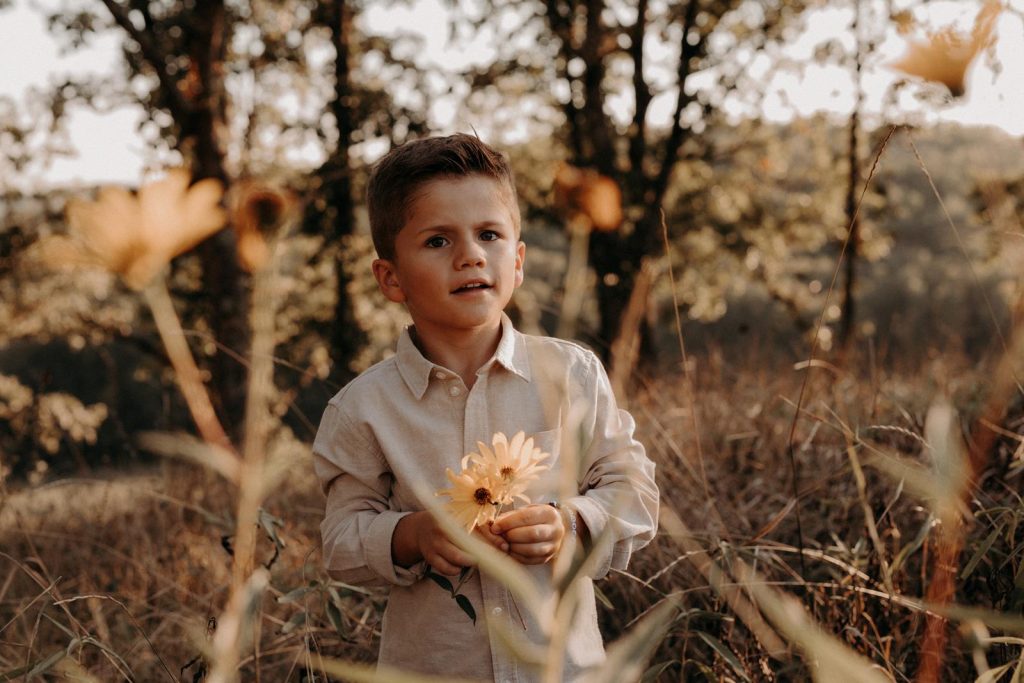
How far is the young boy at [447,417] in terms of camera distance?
4.65 ft

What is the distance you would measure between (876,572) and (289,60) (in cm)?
897

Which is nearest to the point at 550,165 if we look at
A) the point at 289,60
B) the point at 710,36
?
the point at 710,36

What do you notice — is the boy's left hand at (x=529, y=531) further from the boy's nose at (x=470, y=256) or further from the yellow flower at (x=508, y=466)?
the boy's nose at (x=470, y=256)

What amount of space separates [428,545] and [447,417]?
12.1 inches

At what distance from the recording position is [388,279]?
1.57 m

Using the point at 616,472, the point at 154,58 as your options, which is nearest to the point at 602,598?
the point at 616,472

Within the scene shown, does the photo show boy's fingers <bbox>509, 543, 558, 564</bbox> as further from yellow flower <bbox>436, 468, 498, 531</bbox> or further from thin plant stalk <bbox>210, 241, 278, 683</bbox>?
thin plant stalk <bbox>210, 241, 278, 683</bbox>

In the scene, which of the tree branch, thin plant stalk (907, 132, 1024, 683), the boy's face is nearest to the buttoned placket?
the boy's face

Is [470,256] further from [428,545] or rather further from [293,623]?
[293,623]

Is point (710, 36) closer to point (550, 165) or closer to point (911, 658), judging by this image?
point (550, 165)


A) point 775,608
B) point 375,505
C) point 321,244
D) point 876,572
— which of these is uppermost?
point 775,608

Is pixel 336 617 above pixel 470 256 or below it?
below

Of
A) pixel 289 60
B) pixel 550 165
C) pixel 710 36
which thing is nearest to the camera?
pixel 710 36

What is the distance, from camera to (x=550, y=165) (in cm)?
1028
